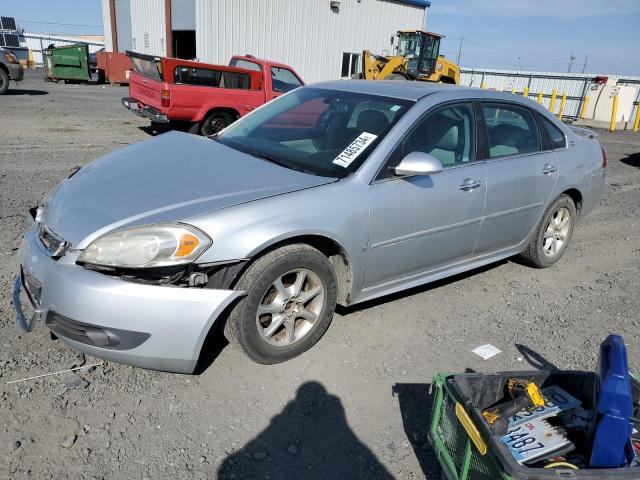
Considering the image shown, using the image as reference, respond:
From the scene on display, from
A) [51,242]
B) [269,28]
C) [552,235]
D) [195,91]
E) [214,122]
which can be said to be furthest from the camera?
[269,28]

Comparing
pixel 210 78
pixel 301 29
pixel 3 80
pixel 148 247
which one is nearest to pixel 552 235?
pixel 148 247

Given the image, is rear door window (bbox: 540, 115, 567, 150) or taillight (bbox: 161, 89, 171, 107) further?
taillight (bbox: 161, 89, 171, 107)

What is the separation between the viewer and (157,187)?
281 cm

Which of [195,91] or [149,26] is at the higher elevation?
[149,26]

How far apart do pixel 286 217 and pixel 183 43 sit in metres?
26.7

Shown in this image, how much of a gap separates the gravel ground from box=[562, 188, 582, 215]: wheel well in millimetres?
689

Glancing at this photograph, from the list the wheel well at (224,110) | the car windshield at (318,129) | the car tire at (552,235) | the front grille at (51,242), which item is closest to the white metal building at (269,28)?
the wheel well at (224,110)

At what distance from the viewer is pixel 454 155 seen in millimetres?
3568

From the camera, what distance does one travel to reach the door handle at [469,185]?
11.4 ft

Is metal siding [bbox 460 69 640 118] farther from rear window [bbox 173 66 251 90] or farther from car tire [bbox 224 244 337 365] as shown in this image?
car tire [bbox 224 244 337 365]

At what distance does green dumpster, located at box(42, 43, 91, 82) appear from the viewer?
2264cm

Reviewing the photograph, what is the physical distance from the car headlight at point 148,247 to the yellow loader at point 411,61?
1937cm

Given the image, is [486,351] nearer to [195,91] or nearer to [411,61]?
[195,91]

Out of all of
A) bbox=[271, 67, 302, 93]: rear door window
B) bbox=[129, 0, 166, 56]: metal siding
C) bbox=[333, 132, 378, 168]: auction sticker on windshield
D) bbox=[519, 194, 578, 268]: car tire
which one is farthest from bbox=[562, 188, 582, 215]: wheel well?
bbox=[129, 0, 166, 56]: metal siding
